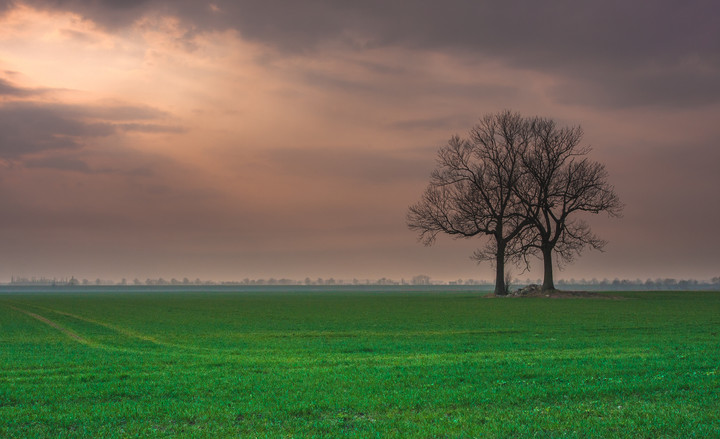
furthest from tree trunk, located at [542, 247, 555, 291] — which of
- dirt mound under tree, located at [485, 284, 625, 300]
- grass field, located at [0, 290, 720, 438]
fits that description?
grass field, located at [0, 290, 720, 438]

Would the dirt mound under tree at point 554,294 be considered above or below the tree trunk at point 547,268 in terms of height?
below

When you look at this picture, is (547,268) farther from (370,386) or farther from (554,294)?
(370,386)

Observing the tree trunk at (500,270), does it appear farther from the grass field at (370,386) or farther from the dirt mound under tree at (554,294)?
the grass field at (370,386)

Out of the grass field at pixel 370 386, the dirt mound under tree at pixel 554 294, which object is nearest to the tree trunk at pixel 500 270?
the dirt mound under tree at pixel 554 294

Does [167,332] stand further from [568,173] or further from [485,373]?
[568,173]

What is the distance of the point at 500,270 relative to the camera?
3147 inches

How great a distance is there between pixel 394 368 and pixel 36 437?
34.7ft

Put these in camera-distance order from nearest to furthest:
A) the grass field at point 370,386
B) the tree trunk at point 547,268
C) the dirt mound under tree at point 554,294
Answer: the grass field at point 370,386, the dirt mound under tree at point 554,294, the tree trunk at point 547,268

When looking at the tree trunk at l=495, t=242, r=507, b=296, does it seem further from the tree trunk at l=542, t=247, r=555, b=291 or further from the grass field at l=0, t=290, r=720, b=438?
the grass field at l=0, t=290, r=720, b=438

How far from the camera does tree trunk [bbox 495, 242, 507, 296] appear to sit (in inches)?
3100

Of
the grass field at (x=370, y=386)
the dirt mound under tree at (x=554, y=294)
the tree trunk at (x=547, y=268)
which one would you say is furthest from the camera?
the tree trunk at (x=547, y=268)

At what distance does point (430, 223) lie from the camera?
79125 millimetres

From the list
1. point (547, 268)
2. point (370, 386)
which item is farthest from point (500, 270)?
point (370, 386)

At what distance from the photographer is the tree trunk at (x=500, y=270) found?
258ft
